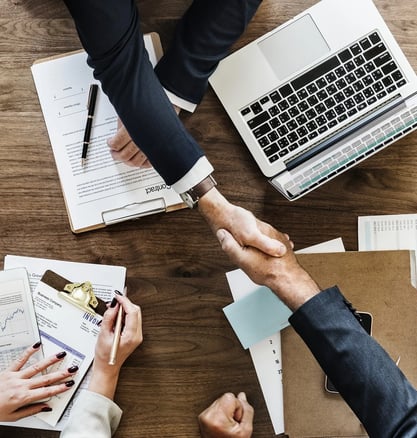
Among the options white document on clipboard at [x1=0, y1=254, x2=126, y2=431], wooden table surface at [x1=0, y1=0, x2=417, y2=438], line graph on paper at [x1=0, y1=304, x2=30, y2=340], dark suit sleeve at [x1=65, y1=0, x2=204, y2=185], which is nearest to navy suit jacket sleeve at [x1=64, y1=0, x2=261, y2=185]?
dark suit sleeve at [x1=65, y1=0, x2=204, y2=185]

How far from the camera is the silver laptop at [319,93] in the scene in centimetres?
113

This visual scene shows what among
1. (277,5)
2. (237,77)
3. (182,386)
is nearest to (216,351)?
(182,386)

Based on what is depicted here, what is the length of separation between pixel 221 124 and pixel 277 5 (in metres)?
0.25

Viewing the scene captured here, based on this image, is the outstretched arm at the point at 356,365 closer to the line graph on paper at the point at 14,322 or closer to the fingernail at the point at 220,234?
the fingernail at the point at 220,234

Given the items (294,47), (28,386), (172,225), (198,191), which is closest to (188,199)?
(198,191)

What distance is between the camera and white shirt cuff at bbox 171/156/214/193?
1.05 metres

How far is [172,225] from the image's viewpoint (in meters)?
1.21

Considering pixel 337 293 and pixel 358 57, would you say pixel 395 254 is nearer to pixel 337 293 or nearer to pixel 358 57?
pixel 337 293

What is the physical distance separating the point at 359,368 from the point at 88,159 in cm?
63

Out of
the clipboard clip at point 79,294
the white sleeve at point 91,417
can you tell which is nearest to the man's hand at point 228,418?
the white sleeve at point 91,417

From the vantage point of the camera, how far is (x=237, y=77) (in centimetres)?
116

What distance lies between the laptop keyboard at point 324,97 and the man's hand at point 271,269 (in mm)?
189

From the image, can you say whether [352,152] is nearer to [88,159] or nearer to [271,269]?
[271,269]

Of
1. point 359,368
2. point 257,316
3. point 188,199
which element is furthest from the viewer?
point 257,316
